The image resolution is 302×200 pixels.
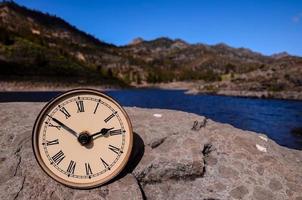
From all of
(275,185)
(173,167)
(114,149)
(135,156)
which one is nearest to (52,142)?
(114,149)

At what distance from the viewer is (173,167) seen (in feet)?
18.6

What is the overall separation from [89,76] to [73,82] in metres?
21.2

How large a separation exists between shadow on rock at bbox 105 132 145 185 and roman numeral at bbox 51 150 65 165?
34.4 inches

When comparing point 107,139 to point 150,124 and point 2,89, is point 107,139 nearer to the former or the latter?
point 150,124

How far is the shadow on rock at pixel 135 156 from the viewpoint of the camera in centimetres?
542

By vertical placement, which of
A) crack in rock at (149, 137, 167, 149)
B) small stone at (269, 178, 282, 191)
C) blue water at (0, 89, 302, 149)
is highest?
crack in rock at (149, 137, 167, 149)

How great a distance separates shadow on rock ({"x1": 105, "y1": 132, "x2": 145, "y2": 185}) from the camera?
542 cm

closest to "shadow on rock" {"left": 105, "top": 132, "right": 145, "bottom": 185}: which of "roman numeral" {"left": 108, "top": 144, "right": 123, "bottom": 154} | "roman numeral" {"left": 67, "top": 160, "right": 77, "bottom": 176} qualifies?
"roman numeral" {"left": 108, "top": 144, "right": 123, "bottom": 154}

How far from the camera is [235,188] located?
571cm

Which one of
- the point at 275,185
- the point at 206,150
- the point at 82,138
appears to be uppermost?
the point at 82,138

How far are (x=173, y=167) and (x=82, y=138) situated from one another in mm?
1678

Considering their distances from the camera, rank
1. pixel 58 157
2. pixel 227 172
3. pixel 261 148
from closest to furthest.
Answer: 1. pixel 58 157
2. pixel 227 172
3. pixel 261 148

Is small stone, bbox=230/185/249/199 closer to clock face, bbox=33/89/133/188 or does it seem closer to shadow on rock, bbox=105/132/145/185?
shadow on rock, bbox=105/132/145/185

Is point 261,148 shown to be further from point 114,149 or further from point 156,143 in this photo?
point 114,149
